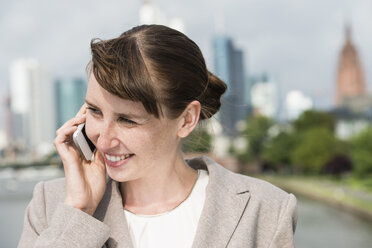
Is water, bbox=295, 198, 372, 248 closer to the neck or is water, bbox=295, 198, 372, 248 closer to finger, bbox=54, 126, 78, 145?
the neck

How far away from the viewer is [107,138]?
1.40 metres

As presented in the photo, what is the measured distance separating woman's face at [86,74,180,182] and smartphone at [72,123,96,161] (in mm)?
29

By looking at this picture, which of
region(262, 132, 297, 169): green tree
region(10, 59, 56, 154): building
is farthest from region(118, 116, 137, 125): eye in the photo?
region(10, 59, 56, 154): building

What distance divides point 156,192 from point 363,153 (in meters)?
26.9

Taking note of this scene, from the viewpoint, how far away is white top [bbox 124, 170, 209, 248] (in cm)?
154

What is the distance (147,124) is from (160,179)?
0.26 meters

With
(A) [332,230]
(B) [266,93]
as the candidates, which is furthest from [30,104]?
(A) [332,230]

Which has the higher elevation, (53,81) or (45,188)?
(45,188)

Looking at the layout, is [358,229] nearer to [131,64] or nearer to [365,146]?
[365,146]

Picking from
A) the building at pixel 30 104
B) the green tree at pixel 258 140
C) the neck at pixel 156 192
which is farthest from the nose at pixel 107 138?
the building at pixel 30 104

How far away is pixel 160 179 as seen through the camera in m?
1.60

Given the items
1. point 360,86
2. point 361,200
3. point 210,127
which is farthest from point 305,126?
point 360,86

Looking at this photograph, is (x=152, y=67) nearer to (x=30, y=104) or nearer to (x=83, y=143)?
(x=83, y=143)

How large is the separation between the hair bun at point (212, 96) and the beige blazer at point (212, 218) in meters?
0.21
